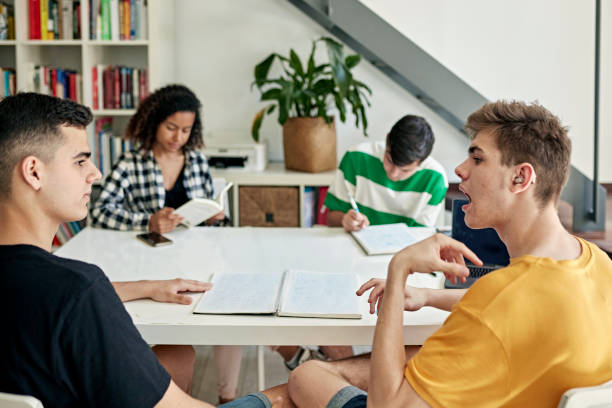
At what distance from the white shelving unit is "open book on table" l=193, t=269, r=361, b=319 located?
214 cm

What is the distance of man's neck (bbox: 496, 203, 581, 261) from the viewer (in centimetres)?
123

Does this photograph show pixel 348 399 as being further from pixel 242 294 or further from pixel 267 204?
pixel 267 204

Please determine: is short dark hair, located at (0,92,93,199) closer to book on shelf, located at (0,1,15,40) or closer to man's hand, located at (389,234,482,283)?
man's hand, located at (389,234,482,283)

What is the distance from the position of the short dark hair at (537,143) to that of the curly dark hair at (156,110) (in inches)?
66.5

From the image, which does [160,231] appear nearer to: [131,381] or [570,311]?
[131,381]

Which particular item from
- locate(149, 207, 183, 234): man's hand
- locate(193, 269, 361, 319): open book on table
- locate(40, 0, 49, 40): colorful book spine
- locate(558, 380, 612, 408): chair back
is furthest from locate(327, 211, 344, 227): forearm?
locate(40, 0, 49, 40): colorful book spine

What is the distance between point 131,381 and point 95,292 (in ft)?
0.51

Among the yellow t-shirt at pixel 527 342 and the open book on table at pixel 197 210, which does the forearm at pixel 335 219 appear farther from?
the yellow t-shirt at pixel 527 342

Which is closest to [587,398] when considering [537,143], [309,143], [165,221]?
[537,143]

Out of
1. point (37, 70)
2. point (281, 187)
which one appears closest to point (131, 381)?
point (281, 187)

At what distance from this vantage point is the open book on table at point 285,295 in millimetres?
1571

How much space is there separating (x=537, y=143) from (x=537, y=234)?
0.18 meters

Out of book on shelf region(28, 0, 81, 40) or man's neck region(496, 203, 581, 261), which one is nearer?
man's neck region(496, 203, 581, 261)

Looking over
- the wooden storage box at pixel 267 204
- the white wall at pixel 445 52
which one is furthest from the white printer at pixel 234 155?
the white wall at pixel 445 52
